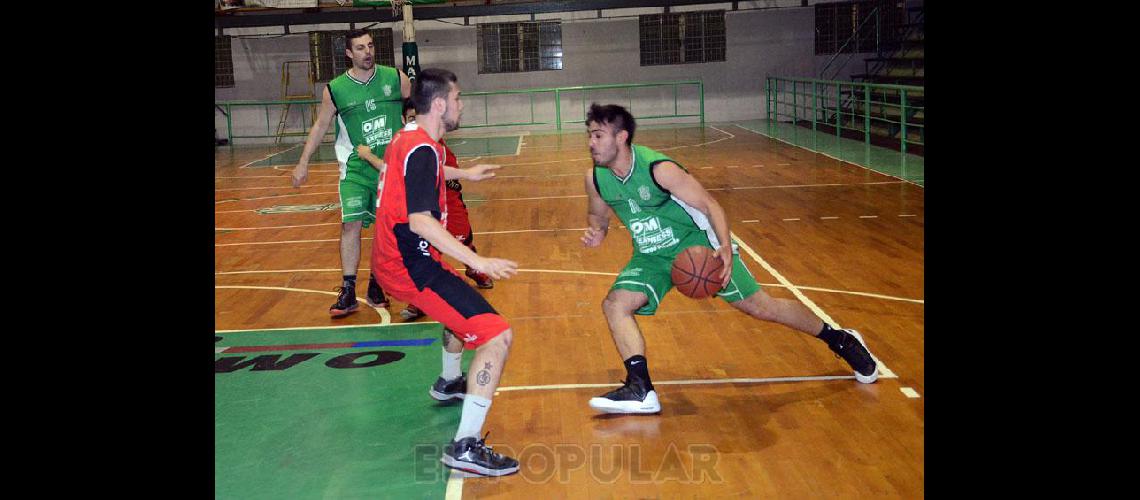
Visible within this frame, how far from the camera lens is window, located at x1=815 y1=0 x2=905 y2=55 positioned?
2638cm

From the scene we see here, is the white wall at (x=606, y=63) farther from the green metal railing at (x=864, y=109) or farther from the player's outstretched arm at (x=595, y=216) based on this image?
the player's outstretched arm at (x=595, y=216)

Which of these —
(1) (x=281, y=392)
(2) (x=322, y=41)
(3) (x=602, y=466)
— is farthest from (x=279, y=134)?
(3) (x=602, y=466)

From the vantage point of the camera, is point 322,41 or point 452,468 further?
point 322,41

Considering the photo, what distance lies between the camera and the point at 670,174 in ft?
16.6

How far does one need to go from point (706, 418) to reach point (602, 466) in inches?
30.9

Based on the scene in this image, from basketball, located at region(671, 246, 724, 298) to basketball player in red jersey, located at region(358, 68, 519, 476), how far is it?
105 cm

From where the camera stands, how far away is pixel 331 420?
530cm

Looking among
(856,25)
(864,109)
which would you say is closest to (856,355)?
(864,109)

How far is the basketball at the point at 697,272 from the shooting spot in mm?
5168

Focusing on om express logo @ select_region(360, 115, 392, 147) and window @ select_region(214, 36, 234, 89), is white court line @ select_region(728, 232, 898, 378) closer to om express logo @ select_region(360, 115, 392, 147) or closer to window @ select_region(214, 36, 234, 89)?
om express logo @ select_region(360, 115, 392, 147)

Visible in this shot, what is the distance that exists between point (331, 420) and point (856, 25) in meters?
24.5

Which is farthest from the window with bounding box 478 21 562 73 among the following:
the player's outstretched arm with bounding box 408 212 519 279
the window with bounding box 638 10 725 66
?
the player's outstretched arm with bounding box 408 212 519 279

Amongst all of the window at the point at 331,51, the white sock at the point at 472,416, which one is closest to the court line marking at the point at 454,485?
the white sock at the point at 472,416

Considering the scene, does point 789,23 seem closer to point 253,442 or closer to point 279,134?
point 279,134
